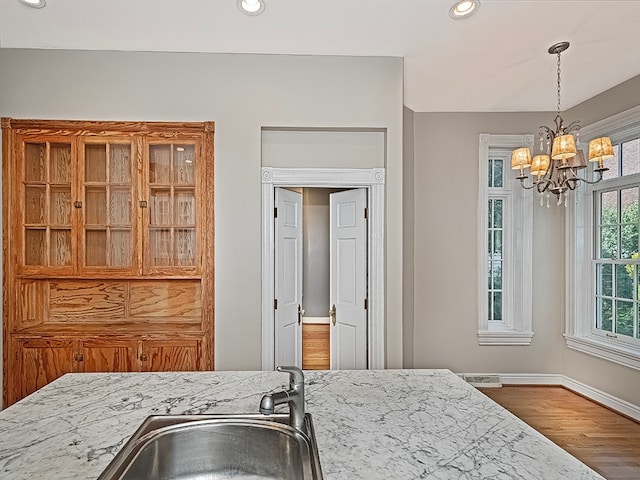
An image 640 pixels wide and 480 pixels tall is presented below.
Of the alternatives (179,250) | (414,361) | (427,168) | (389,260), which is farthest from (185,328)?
(427,168)

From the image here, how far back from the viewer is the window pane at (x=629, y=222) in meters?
3.72

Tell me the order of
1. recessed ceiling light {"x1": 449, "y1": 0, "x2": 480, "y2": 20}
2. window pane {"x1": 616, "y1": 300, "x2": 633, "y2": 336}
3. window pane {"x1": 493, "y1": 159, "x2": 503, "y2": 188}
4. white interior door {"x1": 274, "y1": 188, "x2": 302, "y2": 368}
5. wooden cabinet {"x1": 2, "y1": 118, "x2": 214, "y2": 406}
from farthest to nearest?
1. window pane {"x1": 493, "y1": 159, "x2": 503, "y2": 188}
2. window pane {"x1": 616, "y1": 300, "x2": 633, "y2": 336}
3. white interior door {"x1": 274, "y1": 188, "x2": 302, "y2": 368}
4. wooden cabinet {"x1": 2, "y1": 118, "x2": 214, "y2": 406}
5. recessed ceiling light {"x1": 449, "y1": 0, "x2": 480, "y2": 20}

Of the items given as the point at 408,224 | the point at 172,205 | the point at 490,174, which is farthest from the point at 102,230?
the point at 490,174

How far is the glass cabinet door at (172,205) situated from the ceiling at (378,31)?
81cm

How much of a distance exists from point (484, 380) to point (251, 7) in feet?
13.5

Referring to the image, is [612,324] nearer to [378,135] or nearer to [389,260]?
[389,260]

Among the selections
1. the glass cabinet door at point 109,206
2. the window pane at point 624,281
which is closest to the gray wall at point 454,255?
the window pane at point 624,281

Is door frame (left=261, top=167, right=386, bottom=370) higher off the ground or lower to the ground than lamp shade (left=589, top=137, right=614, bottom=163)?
lower

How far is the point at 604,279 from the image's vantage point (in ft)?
13.4

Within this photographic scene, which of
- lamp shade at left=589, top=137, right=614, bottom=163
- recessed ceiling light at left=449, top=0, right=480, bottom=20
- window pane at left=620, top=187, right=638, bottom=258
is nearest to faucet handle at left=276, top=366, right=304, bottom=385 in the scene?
recessed ceiling light at left=449, top=0, right=480, bottom=20

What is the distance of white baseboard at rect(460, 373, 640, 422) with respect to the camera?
11.8 ft

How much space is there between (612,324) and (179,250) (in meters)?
4.04

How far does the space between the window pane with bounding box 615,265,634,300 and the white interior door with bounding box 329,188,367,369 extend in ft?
8.16

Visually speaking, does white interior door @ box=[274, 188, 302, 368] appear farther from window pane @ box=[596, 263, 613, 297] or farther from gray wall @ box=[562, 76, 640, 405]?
window pane @ box=[596, 263, 613, 297]
